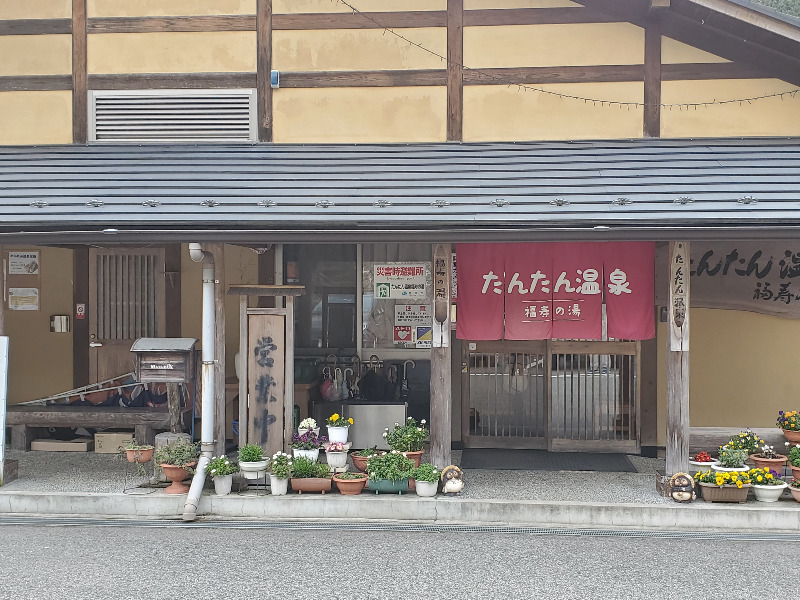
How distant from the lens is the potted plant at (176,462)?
8273 millimetres

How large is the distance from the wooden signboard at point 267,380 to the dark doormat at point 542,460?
7.52 ft

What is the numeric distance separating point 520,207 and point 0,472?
243 inches

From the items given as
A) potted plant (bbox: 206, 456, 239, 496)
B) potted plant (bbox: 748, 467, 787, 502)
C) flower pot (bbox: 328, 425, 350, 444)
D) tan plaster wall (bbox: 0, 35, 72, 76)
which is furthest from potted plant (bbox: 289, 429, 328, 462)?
tan plaster wall (bbox: 0, 35, 72, 76)

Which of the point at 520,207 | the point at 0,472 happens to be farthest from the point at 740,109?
the point at 0,472

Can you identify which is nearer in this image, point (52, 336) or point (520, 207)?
point (520, 207)

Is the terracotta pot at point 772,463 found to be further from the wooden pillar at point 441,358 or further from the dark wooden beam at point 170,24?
the dark wooden beam at point 170,24

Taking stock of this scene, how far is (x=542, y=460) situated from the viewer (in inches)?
388

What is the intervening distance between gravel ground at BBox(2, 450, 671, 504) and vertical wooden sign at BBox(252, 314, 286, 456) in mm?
1374

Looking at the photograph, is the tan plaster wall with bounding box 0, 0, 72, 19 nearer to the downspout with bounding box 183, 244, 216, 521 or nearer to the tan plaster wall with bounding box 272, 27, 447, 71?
the tan plaster wall with bounding box 272, 27, 447, 71

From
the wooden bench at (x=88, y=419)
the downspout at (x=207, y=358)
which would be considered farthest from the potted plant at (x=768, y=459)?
the wooden bench at (x=88, y=419)

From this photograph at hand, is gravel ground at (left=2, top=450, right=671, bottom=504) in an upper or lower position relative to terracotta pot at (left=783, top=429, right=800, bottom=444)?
lower

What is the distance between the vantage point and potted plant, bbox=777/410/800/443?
8979 mm

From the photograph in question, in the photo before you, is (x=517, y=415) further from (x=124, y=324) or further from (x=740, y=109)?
(x=124, y=324)

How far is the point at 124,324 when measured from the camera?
11.0 metres
